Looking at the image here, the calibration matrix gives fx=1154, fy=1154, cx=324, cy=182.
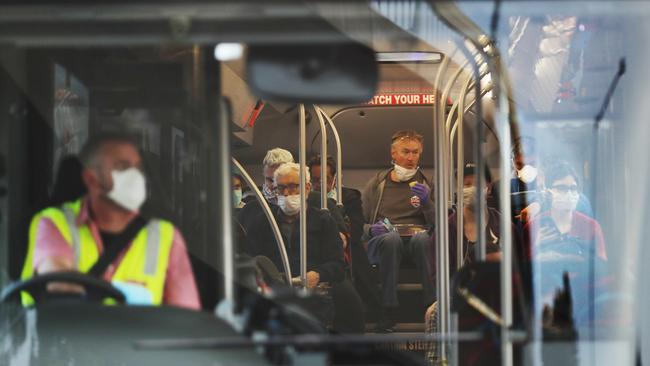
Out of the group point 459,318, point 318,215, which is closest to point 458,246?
point 318,215

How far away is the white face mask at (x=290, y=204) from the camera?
6242 millimetres

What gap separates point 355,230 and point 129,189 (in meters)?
3.84

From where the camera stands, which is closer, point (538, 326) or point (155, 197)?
point (155, 197)

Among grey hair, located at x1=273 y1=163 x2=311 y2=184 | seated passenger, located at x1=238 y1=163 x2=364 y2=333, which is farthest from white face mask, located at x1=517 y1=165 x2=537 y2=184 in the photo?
grey hair, located at x1=273 y1=163 x2=311 y2=184

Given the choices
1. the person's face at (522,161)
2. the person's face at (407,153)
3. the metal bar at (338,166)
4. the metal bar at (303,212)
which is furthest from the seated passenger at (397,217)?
the person's face at (522,161)

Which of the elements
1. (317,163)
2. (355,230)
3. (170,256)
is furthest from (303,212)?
(170,256)

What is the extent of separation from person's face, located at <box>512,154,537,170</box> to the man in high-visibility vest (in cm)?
111

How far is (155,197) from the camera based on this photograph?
8.97ft

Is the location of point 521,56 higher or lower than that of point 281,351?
higher

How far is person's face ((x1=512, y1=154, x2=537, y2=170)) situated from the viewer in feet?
10.9

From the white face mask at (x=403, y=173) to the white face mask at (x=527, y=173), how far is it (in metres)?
2.47

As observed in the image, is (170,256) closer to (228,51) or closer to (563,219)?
(228,51)

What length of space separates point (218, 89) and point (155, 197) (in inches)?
11.7

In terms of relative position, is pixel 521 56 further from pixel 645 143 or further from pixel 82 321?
pixel 82 321
